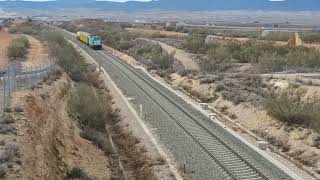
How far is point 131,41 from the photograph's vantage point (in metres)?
94.8

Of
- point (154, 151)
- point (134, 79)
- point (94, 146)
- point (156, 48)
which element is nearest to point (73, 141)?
point (94, 146)

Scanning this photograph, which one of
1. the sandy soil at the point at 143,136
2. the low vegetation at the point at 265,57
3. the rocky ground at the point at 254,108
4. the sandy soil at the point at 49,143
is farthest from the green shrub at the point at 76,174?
the low vegetation at the point at 265,57

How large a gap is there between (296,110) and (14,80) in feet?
49.3

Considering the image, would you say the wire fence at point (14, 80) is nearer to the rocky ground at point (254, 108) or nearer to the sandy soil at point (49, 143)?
the sandy soil at point (49, 143)

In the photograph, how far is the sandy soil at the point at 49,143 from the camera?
1881 cm

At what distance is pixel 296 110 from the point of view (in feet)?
96.2

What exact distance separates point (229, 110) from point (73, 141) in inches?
510

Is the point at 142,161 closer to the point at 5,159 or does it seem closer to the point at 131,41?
the point at 5,159

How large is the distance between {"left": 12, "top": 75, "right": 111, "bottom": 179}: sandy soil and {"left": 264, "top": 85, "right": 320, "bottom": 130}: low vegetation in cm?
999

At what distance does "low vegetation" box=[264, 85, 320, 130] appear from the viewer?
27.9m

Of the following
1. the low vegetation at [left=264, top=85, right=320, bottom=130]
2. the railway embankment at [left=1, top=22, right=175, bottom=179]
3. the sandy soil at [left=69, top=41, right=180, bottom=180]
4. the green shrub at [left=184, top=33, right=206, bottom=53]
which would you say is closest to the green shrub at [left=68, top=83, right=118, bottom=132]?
the railway embankment at [left=1, top=22, right=175, bottom=179]

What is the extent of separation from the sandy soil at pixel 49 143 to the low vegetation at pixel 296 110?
9990 millimetres

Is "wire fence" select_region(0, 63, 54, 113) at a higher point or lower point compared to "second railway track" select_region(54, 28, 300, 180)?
higher

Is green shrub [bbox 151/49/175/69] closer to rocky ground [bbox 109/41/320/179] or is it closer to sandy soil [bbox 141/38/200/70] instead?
sandy soil [bbox 141/38/200/70]
